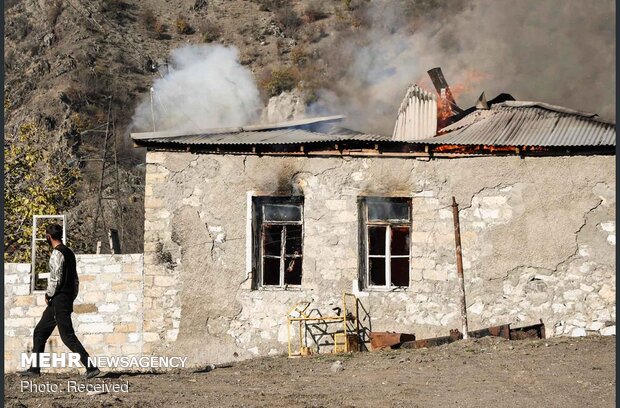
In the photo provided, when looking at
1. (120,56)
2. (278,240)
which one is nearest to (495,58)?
(278,240)

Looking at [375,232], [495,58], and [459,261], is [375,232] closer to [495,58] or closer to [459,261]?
[459,261]

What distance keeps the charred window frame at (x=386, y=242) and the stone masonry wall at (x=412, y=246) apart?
8.0 inches

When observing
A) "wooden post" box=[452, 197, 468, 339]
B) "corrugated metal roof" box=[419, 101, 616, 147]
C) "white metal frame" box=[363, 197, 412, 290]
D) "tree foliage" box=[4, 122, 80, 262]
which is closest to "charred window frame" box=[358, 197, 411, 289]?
"white metal frame" box=[363, 197, 412, 290]

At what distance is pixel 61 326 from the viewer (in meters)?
10.4

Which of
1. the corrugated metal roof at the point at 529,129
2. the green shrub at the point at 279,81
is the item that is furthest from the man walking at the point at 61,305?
the green shrub at the point at 279,81

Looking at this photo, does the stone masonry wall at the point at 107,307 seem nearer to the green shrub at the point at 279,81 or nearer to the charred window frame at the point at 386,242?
the charred window frame at the point at 386,242

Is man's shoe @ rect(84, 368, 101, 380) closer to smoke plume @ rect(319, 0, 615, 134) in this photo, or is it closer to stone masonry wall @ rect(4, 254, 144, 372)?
stone masonry wall @ rect(4, 254, 144, 372)

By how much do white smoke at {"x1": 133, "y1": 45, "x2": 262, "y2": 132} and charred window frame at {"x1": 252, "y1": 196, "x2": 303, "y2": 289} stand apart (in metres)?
16.1

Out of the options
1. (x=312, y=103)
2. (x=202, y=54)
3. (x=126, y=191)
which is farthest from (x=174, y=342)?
(x=202, y=54)

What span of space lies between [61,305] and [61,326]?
256 mm

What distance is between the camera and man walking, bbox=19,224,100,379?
1042 centimetres

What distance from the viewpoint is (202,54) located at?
5075 cm

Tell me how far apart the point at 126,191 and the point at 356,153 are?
23032mm

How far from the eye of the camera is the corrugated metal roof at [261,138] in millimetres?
14281
